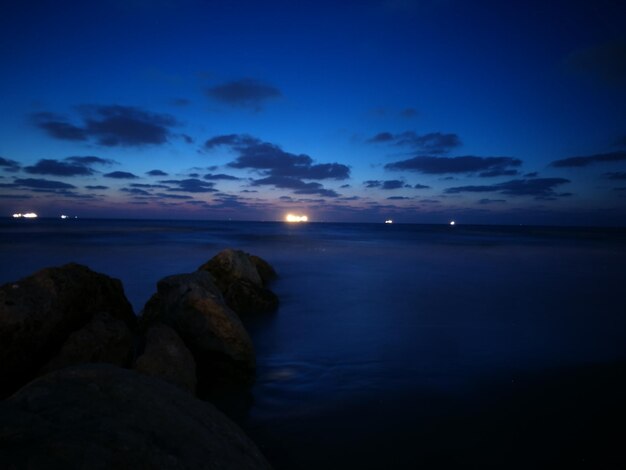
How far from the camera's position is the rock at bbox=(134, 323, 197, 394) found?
15.3 feet

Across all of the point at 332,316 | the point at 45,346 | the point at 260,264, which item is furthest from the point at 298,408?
the point at 260,264

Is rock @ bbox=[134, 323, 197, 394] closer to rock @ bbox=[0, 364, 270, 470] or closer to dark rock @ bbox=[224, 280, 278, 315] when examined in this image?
rock @ bbox=[0, 364, 270, 470]

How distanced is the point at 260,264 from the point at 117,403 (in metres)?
13.1

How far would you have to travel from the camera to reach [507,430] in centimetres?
446

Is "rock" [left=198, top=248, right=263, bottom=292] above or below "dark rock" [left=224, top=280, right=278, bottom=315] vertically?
above

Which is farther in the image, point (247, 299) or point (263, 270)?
point (263, 270)

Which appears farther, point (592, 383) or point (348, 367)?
point (348, 367)

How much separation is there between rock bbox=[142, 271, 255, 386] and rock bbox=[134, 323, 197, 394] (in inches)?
24.4

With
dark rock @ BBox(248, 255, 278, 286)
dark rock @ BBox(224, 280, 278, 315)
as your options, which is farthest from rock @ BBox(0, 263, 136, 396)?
dark rock @ BBox(248, 255, 278, 286)

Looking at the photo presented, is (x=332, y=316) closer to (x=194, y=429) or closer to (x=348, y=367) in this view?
(x=348, y=367)

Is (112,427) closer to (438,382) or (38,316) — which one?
(38,316)

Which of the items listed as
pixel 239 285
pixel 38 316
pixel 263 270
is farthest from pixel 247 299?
pixel 38 316

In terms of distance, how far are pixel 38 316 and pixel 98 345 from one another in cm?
76

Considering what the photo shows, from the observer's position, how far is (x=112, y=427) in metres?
2.26
